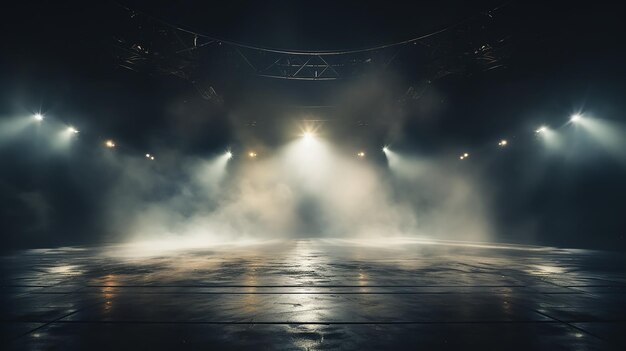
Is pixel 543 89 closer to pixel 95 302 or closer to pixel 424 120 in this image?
pixel 424 120

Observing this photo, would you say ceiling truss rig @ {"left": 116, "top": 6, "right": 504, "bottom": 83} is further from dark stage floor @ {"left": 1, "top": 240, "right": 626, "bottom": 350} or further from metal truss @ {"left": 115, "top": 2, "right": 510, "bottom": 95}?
dark stage floor @ {"left": 1, "top": 240, "right": 626, "bottom": 350}

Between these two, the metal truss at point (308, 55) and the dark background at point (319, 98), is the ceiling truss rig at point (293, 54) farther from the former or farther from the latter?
the dark background at point (319, 98)

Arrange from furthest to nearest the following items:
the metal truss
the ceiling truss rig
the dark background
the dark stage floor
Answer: the ceiling truss rig → the metal truss → the dark background → the dark stage floor

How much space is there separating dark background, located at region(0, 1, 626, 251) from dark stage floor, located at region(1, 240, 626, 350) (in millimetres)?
6733

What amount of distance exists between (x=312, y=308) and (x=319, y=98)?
40.5 feet

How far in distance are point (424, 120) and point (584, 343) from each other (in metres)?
15.9

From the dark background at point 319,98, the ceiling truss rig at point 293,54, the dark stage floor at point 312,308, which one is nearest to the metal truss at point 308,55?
the ceiling truss rig at point 293,54

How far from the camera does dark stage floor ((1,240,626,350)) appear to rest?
3135mm

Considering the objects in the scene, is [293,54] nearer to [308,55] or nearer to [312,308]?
[308,55]

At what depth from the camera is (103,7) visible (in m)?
9.46

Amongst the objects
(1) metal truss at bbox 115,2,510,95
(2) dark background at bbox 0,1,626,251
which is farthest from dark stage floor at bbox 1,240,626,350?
(1) metal truss at bbox 115,2,510,95

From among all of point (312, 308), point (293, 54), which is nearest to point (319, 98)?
point (293, 54)

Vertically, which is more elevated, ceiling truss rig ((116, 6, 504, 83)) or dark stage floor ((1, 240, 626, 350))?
ceiling truss rig ((116, 6, 504, 83))

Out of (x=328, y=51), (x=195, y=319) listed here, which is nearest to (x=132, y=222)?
(x=328, y=51)
